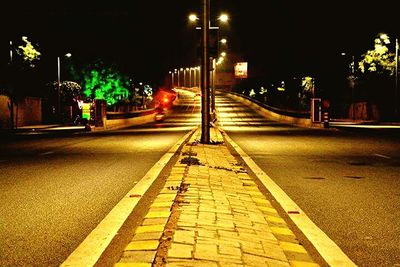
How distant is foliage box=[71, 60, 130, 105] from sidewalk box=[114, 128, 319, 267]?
81690 millimetres

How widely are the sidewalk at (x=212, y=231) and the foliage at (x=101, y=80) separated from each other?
81690 millimetres

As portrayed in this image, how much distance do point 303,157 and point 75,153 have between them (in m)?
7.32

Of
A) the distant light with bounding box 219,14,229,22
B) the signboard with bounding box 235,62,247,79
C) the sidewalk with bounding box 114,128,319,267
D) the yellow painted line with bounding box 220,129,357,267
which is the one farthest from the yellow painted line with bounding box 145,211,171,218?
the signboard with bounding box 235,62,247,79

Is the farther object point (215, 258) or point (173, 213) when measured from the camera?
point (173, 213)

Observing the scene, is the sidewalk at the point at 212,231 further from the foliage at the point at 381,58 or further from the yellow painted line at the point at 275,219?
the foliage at the point at 381,58

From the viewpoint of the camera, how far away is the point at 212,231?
6.28 m

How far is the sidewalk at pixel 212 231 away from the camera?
206 inches

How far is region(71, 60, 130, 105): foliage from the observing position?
90000mm

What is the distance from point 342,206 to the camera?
29.4 feet

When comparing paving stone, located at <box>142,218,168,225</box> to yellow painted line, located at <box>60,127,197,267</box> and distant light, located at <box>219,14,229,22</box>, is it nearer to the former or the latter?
yellow painted line, located at <box>60,127,197,267</box>

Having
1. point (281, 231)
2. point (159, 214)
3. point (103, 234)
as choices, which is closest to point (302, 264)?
point (281, 231)

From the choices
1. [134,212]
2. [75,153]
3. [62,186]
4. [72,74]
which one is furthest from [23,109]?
[134,212]

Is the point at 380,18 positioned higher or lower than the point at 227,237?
higher

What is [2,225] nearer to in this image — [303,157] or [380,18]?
[303,157]
